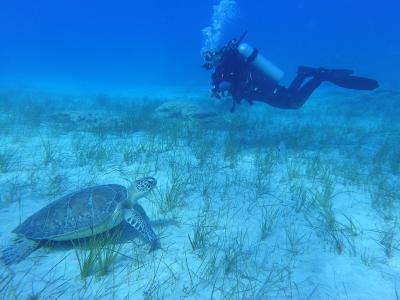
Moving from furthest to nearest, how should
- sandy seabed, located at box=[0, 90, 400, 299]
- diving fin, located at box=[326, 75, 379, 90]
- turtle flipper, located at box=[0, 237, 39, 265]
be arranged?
diving fin, located at box=[326, 75, 379, 90] → turtle flipper, located at box=[0, 237, 39, 265] → sandy seabed, located at box=[0, 90, 400, 299]

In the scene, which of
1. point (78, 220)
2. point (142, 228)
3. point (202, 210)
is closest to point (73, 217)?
point (78, 220)

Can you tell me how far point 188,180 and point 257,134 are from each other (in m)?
5.49

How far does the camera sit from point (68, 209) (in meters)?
3.68

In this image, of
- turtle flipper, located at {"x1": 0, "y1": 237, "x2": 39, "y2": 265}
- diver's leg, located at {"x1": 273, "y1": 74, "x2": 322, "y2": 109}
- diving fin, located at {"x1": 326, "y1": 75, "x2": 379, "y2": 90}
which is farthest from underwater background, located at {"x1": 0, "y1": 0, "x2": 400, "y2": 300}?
diving fin, located at {"x1": 326, "y1": 75, "x2": 379, "y2": 90}

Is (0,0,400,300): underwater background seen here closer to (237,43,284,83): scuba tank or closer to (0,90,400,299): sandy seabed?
(0,90,400,299): sandy seabed

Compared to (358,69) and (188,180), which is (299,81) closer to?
(188,180)

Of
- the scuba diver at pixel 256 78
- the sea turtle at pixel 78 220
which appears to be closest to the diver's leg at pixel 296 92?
the scuba diver at pixel 256 78

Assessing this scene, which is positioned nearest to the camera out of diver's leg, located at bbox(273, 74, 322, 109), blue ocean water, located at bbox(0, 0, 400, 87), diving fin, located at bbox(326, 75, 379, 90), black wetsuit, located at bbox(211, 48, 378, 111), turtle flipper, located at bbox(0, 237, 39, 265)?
turtle flipper, located at bbox(0, 237, 39, 265)

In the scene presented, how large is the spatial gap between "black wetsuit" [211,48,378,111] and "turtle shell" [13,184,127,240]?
528 centimetres

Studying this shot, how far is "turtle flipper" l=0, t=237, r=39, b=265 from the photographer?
131 inches

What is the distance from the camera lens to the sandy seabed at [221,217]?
→ 304cm

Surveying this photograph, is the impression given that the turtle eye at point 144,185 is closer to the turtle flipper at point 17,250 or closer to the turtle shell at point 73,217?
the turtle shell at point 73,217

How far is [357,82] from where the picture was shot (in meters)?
8.41

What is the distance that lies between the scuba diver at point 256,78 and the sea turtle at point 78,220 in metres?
5.16
